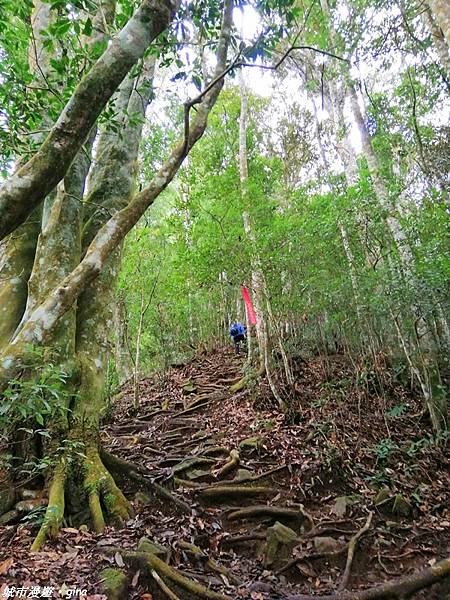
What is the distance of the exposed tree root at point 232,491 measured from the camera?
5160mm

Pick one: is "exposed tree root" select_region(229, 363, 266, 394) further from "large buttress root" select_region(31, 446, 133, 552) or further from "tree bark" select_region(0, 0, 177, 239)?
"tree bark" select_region(0, 0, 177, 239)

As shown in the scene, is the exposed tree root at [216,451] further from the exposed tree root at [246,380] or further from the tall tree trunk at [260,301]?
the exposed tree root at [246,380]

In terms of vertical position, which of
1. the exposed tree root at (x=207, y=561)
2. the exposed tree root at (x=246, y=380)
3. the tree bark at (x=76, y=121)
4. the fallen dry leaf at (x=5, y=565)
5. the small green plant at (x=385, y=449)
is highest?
the tree bark at (x=76, y=121)

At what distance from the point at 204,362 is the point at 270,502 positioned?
728 centimetres

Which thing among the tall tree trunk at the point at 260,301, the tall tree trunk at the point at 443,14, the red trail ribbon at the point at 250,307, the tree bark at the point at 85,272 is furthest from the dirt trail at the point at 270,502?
the tall tree trunk at the point at 443,14

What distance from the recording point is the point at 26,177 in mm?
2170

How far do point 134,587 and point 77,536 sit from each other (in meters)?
0.90

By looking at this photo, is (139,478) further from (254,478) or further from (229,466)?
(254,478)

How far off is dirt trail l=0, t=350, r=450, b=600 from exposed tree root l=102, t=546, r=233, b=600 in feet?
0.12

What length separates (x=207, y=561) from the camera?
3.85m

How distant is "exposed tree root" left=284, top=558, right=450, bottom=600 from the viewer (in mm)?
3428

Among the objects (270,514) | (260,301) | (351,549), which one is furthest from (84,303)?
(351,549)

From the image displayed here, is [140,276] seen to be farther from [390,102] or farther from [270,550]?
[390,102]

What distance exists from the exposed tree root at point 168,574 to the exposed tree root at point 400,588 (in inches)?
32.8
